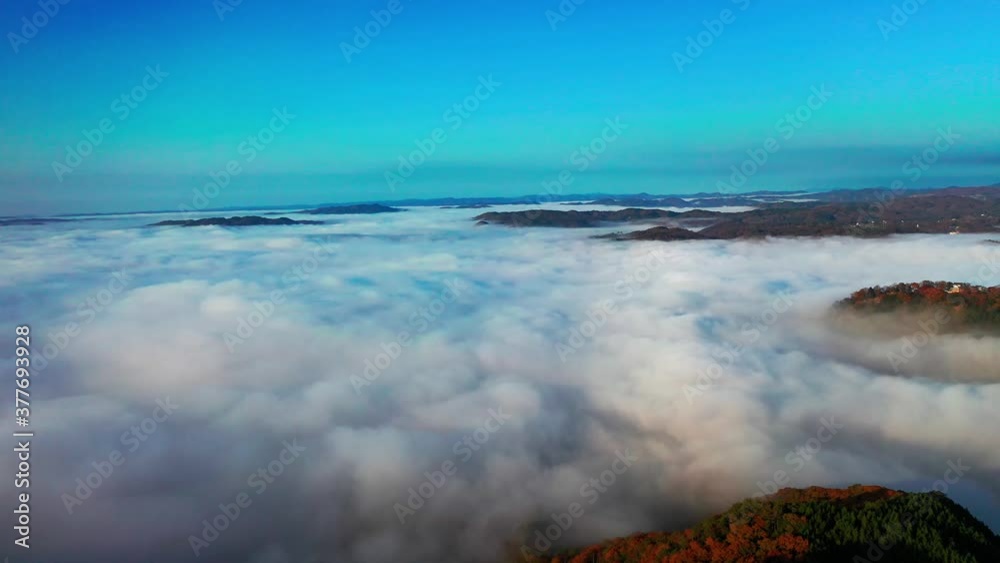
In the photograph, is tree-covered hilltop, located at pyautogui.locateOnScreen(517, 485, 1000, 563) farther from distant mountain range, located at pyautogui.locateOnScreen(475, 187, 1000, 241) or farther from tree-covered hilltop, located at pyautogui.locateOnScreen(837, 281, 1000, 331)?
distant mountain range, located at pyautogui.locateOnScreen(475, 187, 1000, 241)

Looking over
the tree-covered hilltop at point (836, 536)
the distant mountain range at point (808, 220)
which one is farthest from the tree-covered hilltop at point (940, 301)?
the distant mountain range at point (808, 220)

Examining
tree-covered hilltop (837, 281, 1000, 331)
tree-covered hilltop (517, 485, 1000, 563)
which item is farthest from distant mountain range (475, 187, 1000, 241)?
tree-covered hilltop (517, 485, 1000, 563)

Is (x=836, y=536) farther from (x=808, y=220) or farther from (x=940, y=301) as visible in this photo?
(x=808, y=220)

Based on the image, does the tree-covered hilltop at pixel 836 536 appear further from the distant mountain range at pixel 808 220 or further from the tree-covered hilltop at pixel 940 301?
the distant mountain range at pixel 808 220

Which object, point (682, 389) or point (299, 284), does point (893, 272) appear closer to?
point (682, 389)

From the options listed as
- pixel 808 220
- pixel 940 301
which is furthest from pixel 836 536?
pixel 808 220

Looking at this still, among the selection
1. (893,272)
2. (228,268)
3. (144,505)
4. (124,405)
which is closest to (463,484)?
(144,505)

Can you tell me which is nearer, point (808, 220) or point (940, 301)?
point (940, 301)
